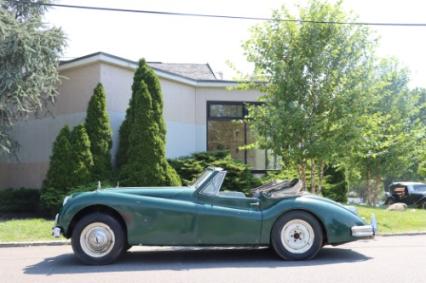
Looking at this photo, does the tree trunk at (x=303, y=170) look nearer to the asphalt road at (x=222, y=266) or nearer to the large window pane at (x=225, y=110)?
the asphalt road at (x=222, y=266)

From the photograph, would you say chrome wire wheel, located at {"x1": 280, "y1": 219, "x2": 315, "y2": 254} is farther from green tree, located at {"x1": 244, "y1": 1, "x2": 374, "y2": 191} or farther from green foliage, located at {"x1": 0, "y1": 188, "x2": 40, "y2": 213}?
green foliage, located at {"x1": 0, "y1": 188, "x2": 40, "y2": 213}

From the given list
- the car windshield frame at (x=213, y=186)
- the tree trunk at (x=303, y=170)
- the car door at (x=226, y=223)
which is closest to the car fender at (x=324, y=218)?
the car door at (x=226, y=223)

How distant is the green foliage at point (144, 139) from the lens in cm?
1333

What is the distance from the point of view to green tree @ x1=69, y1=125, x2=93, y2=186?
13.1 metres

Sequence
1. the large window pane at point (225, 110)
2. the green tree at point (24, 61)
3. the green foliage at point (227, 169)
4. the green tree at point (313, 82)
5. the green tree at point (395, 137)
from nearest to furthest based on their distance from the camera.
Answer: the green tree at point (313, 82) < the green tree at point (24, 61) < the green foliage at point (227, 169) < the large window pane at point (225, 110) < the green tree at point (395, 137)

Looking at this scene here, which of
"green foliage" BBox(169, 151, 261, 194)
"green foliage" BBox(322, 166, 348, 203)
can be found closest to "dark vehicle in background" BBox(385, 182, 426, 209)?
"green foliage" BBox(322, 166, 348, 203)

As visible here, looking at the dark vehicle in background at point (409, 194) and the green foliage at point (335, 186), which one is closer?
the green foliage at point (335, 186)

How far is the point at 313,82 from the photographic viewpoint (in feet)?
41.2

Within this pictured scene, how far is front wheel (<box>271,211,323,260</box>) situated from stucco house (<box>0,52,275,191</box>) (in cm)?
717

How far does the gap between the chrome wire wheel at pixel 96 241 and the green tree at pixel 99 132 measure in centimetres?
613

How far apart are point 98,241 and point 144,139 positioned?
20.9 ft

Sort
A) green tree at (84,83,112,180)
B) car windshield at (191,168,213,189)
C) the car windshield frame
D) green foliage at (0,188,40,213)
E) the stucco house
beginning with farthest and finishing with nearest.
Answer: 1. the stucco house
2. green foliage at (0,188,40,213)
3. green tree at (84,83,112,180)
4. car windshield at (191,168,213,189)
5. the car windshield frame

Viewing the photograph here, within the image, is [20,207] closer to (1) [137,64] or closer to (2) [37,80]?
(2) [37,80]

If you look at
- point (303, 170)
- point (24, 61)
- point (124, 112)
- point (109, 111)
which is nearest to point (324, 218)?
point (303, 170)
